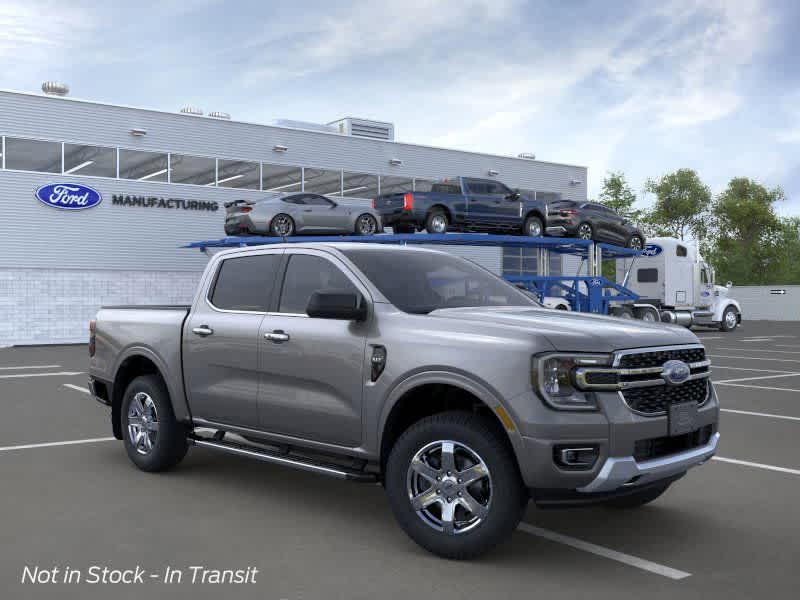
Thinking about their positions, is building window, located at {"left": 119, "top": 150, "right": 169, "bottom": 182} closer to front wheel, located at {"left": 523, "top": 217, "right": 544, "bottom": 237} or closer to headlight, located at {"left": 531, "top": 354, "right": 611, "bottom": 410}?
front wheel, located at {"left": 523, "top": 217, "right": 544, "bottom": 237}

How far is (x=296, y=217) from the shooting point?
2527 centimetres

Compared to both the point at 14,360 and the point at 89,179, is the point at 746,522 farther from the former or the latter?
the point at 89,179

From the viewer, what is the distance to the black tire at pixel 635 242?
92.5 ft

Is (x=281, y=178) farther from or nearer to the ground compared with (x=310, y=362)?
farther from the ground

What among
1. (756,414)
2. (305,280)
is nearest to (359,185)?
(756,414)

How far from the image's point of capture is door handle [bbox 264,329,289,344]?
5859 mm

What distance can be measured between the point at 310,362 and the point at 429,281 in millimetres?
1010

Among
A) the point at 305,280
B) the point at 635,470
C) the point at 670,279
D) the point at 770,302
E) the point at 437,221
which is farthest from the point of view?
the point at 770,302

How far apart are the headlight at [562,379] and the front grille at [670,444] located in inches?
15.5

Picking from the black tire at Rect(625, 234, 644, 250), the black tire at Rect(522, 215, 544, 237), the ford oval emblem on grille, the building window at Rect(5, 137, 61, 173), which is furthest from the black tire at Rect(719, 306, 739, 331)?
the ford oval emblem on grille

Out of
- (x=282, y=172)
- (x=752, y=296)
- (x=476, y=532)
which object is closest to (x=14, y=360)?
(x=282, y=172)

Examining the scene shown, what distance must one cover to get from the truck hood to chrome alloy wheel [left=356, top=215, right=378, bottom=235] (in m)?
20.3

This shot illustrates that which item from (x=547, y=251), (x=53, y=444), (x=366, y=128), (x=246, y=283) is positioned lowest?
(x=53, y=444)

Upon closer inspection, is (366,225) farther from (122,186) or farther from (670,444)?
(670,444)
